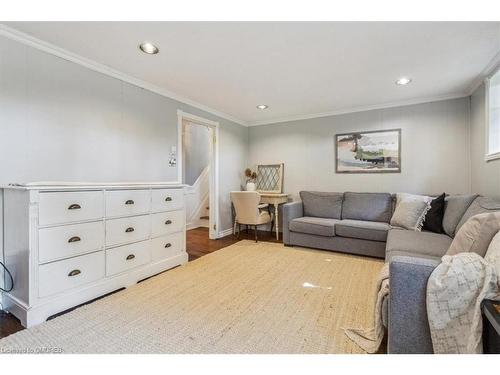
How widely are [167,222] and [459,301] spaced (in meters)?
2.48

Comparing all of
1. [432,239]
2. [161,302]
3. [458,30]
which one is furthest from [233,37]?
[432,239]

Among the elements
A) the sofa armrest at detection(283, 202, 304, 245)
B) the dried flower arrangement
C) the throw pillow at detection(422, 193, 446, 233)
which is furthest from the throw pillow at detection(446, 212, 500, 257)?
the dried flower arrangement

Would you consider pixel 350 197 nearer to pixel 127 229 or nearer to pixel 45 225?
pixel 127 229

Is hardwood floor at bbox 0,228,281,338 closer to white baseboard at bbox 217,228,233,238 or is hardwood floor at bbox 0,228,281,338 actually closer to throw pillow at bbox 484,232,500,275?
white baseboard at bbox 217,228,233,238

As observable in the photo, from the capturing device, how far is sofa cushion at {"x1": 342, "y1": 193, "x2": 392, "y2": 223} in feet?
11.1

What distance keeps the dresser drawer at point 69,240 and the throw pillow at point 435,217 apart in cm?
337

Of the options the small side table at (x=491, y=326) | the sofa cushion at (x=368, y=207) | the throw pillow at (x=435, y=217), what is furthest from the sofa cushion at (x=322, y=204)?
the small side table at (x=491, y=326)

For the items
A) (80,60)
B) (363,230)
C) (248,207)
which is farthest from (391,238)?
(80,60)

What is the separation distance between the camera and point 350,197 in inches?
Answer: 144

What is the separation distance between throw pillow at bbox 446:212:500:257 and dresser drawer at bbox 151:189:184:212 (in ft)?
8.21

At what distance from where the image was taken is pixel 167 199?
8.79 ft

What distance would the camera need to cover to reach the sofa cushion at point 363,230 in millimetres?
2926

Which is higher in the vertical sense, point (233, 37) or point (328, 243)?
point (233, 37)
